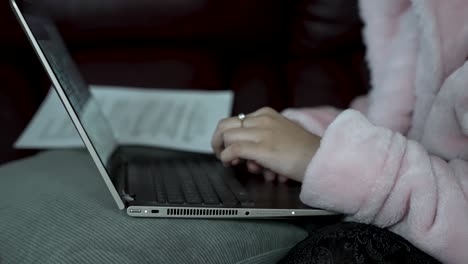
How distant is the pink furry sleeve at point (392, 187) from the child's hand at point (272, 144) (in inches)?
1.8

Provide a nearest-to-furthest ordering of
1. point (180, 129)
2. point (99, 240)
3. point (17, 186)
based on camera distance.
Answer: point (99, 240)
point (17, 186)
point (180, 129)

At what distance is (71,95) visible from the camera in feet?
2.34

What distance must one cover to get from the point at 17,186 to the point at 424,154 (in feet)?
1.53

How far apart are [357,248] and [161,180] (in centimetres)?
29

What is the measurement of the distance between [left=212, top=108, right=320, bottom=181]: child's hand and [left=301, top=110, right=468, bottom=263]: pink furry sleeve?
5cm

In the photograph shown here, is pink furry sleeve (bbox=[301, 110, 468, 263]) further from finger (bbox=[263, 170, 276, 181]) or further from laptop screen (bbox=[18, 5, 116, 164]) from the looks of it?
laptop screen (bbox=[18, 5, 116, 164])

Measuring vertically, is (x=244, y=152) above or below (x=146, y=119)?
above

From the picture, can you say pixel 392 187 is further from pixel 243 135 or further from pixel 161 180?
pixel 161 180

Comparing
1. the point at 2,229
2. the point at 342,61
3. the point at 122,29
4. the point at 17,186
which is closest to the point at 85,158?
the point at 17,186

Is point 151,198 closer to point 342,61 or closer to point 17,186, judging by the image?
point 17,186

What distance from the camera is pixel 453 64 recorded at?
28.8 inches

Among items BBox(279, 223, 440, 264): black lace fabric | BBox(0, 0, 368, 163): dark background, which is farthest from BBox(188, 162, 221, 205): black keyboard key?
BBox(0, 0, 368, 163): dark background

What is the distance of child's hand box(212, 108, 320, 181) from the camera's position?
2.17ft

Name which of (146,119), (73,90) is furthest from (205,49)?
(73,90)
